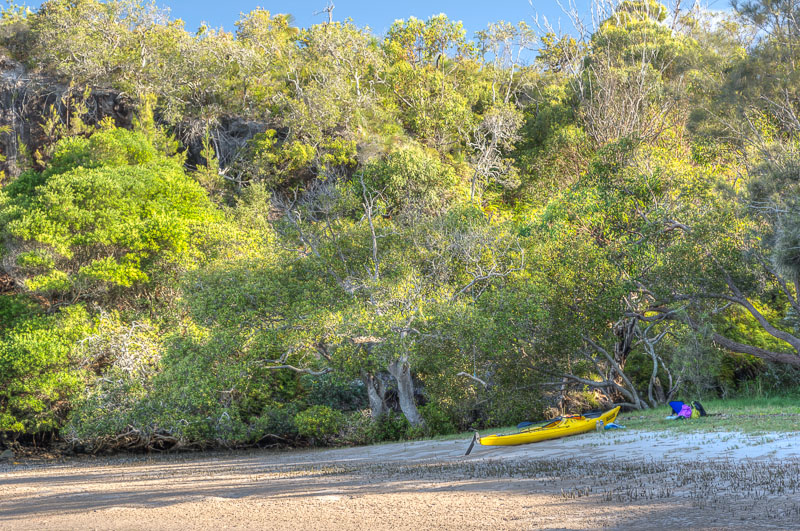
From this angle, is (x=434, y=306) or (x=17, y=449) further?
(x=17, y=449)

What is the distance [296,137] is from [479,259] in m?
19.5

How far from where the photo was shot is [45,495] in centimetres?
1122

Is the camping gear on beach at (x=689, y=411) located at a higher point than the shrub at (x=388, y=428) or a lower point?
higher

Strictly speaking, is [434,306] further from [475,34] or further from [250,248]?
[475,34]

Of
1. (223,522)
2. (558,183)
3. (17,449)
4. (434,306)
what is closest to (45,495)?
(223,522)

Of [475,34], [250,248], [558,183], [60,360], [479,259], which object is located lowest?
[60,360]

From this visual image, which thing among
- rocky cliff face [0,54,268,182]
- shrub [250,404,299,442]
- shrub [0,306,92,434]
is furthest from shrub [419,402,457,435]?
rocky cliff face [0,54,268,182]

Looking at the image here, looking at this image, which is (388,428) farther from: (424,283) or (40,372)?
(40,372)

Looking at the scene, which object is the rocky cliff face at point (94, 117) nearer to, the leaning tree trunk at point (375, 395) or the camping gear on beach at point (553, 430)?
the leaning tree trunk at point (375, 395)

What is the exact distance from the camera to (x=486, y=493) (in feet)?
27.2

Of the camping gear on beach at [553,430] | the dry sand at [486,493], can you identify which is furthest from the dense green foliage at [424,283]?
the dry sand at [486,493]

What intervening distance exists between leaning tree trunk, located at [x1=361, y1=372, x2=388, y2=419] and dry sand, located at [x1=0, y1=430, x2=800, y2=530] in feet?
27.3

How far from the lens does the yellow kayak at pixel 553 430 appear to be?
571 inches

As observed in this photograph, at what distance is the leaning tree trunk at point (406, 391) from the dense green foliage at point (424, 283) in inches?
3.8
